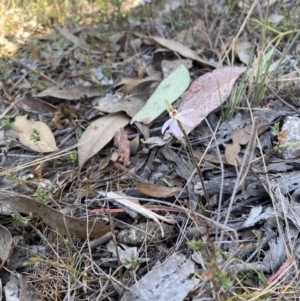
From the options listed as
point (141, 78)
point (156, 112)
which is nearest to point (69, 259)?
point (156, 112)

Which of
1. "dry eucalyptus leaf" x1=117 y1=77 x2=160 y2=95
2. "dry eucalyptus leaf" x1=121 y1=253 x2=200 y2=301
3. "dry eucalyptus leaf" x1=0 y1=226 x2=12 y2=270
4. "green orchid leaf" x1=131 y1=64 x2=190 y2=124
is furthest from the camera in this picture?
"dry eucalyptus leaf" x1=117 y1=77 x2=160 y2=95

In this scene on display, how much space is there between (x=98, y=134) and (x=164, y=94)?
29cm

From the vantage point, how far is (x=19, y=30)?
2211 mm

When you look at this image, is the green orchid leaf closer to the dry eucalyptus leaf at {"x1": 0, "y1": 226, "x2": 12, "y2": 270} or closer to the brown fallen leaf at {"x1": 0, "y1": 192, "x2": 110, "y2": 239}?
the brown fallen leaf at {"x1": 0, "y1": 192, "x2": 110, "y2": 239}

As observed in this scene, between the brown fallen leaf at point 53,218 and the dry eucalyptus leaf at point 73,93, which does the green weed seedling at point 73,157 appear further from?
the dry eucalyptus leaf at point 73,93

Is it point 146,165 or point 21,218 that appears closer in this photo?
point 21,218

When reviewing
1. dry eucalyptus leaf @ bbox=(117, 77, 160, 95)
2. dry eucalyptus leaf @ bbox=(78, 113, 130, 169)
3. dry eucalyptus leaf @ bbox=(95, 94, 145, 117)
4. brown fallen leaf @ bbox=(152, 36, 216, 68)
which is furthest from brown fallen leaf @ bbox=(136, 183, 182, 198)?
brown fallen leaf @ bbox=(152, 36, 216, 68)

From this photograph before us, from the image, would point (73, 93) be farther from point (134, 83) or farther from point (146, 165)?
point (146, 165)

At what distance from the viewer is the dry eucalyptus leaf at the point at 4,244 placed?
1.22 m

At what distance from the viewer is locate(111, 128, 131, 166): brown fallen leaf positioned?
1.47 m

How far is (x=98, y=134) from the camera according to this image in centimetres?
156

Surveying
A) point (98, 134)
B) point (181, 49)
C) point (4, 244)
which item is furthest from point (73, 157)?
point (181, 49)

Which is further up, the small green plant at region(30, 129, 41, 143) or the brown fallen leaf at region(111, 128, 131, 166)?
the small green plant at region(30, 129, 41, 143)

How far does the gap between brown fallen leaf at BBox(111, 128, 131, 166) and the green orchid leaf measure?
0.08 metres
